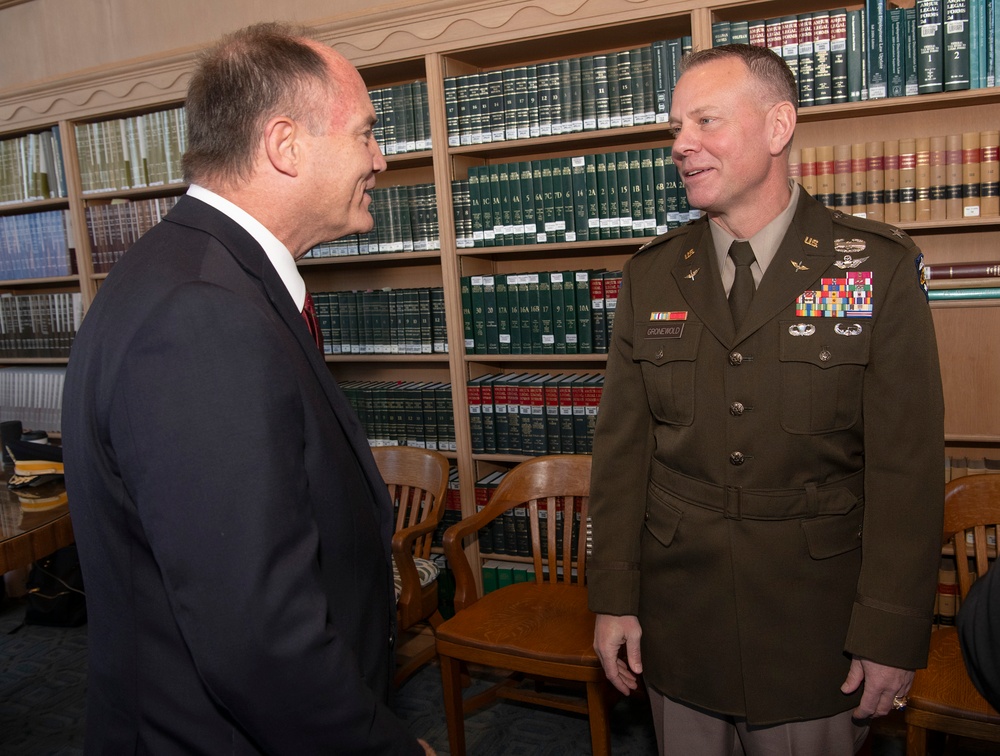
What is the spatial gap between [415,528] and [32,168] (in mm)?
2938

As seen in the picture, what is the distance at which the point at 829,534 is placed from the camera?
1419 millimetres

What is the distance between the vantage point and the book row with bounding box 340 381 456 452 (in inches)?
132

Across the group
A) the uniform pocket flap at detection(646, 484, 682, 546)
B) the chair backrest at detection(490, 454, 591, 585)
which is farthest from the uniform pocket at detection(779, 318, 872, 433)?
the chair backrest at detection(490, 454, 591, 585)

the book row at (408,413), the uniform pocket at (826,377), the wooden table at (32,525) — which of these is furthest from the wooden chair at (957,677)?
the wooden table at (32,525)

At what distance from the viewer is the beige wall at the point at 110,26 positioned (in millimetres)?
3674

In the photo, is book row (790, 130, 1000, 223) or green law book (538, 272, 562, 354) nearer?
book row (790, 130, 1000, 223)

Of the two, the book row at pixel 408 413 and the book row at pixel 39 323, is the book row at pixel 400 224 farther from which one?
the book row at pixel 39 323

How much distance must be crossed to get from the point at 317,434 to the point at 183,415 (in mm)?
165

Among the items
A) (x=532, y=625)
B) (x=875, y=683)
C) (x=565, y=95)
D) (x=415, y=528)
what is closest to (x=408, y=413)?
(x=415, y=528)

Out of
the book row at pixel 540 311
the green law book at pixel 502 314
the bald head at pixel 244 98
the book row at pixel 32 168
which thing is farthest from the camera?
the book row at pixel 32 168

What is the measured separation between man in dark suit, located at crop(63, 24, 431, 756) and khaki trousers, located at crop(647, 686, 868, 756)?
2.19ft

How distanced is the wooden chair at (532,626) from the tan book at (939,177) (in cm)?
138

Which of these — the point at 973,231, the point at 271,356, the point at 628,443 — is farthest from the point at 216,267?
the point at 973,231

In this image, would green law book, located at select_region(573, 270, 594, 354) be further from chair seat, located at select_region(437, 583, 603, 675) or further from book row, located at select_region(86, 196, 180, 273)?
book row, located at select_region(86, 196, 180, 273)
